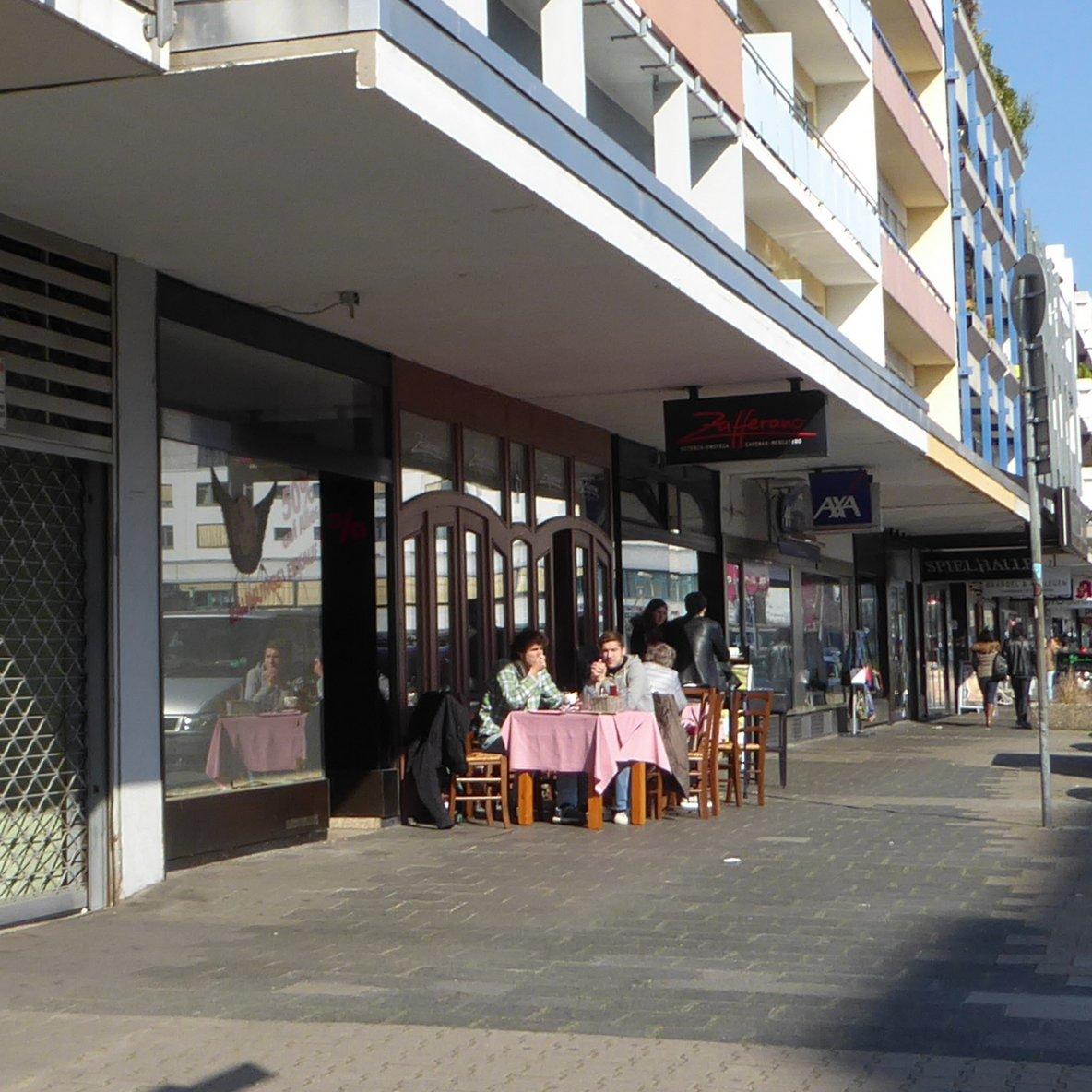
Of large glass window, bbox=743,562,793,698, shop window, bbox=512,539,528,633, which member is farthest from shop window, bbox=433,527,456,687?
large glass window, bbox=743,562,793,698

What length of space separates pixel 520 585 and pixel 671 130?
4360mm

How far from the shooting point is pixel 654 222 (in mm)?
10914

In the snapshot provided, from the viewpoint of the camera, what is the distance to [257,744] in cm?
1235

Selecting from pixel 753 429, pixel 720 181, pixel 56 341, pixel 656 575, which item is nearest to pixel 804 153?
pixel 720 181

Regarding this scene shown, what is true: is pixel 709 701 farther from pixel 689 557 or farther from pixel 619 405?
pixel 689 557

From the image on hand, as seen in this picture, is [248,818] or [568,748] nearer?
[248,818]

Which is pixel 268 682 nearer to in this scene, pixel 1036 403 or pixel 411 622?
pixel 411 622

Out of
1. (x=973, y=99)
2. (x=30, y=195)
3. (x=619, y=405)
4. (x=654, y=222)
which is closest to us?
(x=30, y=195)

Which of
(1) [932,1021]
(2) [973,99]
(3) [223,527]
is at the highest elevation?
(2) [973,99]

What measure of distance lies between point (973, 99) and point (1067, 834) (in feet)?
97.0

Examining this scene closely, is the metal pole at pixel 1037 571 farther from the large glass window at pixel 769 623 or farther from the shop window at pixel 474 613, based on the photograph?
the large glass window at pixel 769 623

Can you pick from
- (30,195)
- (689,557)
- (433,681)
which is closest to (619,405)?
(433,681)

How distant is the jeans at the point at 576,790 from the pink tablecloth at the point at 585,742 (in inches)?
12.5

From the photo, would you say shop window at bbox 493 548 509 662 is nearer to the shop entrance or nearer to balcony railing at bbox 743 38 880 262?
balcony railing at bbox 743 38 880 262
